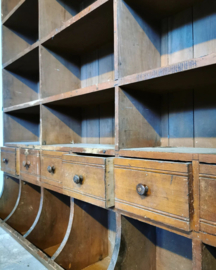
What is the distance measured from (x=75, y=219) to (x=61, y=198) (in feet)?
1.12

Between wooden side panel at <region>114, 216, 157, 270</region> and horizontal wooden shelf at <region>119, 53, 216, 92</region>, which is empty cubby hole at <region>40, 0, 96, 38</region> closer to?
horizontal wooden shelf at <region>119, 53, 216, 92</region>

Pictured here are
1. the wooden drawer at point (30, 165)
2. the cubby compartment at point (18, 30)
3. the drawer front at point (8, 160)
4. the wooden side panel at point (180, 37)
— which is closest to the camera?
the wooden side panel at point (180, 37)

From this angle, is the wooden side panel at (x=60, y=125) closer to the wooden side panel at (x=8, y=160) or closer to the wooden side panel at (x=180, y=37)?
the wooden side panel at (x=8, y=160)

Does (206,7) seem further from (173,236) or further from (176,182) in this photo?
(173,236)

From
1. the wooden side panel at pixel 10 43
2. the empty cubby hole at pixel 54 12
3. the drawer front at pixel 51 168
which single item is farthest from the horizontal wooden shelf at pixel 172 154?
the wooden side panel at pixel 10 43

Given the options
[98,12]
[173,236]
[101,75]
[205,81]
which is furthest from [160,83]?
[173,236]

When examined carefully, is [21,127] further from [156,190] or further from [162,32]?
[156,190]

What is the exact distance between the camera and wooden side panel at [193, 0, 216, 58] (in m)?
0.89

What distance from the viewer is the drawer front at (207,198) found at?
22.8 inches

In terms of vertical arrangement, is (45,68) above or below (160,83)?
above

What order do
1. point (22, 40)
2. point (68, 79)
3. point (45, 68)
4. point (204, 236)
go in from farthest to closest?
point (22, 40), point (68, 79), point (45, 68), point (204, 236)

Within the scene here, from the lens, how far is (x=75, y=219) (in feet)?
3.92

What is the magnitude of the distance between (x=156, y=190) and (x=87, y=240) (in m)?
0.80

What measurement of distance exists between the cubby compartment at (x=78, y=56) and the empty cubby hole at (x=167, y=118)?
460 millimetres
